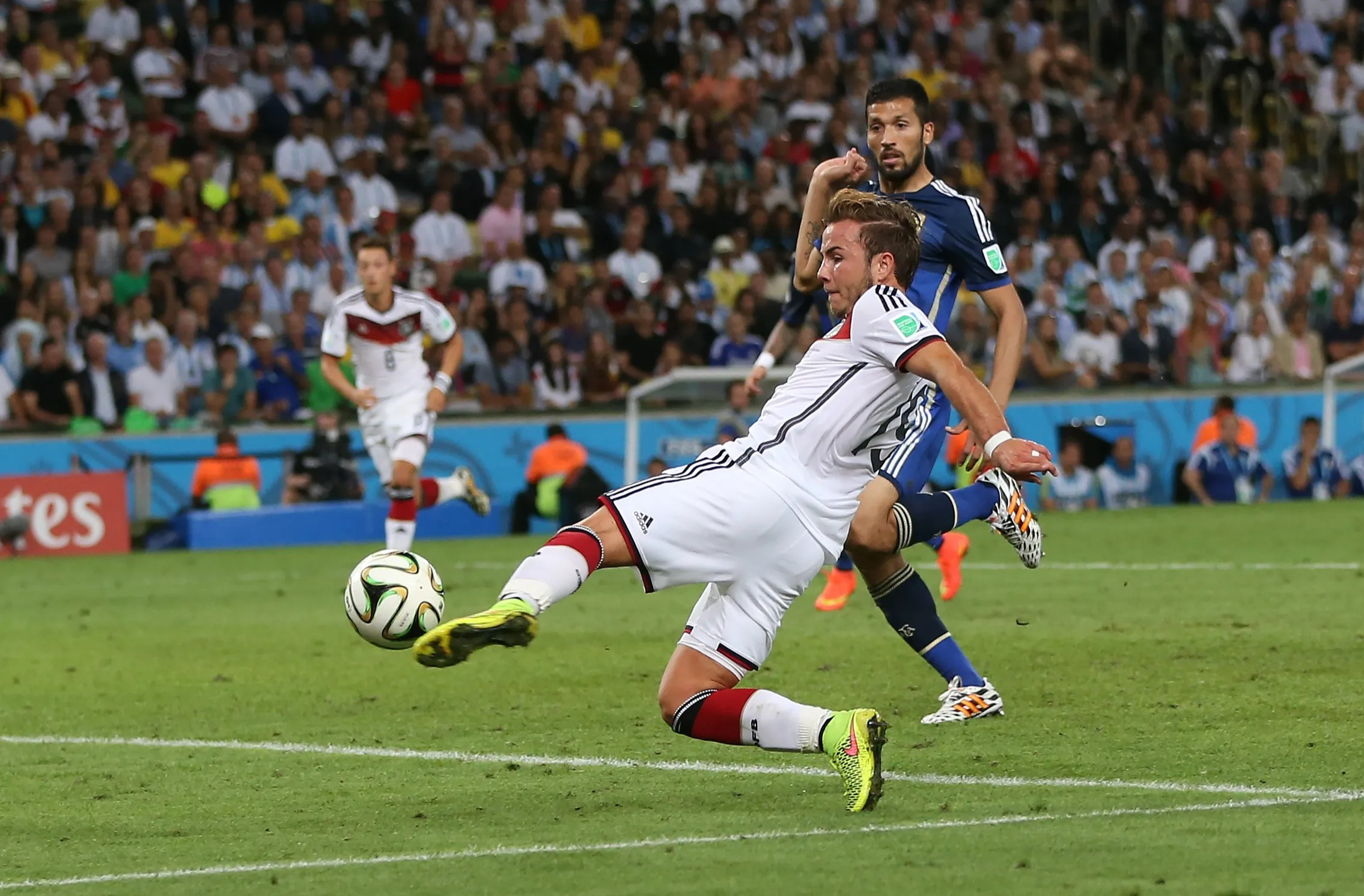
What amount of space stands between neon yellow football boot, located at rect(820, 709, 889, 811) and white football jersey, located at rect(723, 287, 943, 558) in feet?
1.60

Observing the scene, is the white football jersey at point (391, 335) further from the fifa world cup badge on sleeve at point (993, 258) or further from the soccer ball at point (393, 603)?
the soccer ball at point (393, 603)

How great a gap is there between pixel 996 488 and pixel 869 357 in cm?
187

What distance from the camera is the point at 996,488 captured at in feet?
25.2

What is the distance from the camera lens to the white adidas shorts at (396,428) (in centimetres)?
1420

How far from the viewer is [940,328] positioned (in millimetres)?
7824

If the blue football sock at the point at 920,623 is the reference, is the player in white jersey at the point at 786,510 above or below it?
above

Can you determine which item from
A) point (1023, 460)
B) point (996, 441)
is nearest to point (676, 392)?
point (996, 441)

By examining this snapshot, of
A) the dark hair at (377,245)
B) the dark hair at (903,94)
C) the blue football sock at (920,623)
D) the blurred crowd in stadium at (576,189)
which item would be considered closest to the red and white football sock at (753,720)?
the blue football sock at (920,623)

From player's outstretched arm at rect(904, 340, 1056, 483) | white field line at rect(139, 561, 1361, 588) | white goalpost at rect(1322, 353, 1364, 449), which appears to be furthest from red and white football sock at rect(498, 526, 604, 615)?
white goalpost at rect(1322, 353, 1364, 449)

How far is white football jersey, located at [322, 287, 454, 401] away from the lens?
14328 millimetres

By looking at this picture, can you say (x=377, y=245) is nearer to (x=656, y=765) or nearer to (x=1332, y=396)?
(x=656, y=765)

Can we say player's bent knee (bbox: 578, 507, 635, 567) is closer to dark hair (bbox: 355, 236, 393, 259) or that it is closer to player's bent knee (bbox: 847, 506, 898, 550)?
player's bent knee (bbox: 847, 506, 898, 550)

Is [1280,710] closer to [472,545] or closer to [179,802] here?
[179,802]

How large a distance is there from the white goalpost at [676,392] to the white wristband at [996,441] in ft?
45.1
